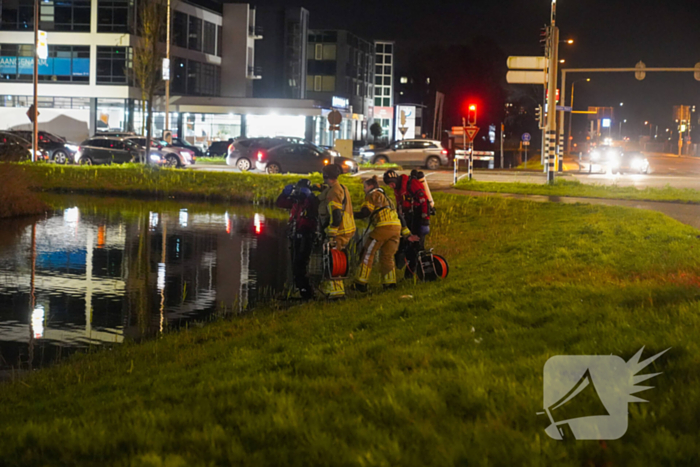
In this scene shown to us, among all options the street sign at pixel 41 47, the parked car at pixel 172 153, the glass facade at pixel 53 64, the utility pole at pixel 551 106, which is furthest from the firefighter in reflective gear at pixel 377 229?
the glass facade at pixel 53 64

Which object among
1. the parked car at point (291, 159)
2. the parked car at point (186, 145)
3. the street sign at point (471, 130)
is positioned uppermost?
the street sign at point (471, 130)

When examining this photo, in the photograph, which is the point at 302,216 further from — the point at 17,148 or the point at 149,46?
the point at 149,46

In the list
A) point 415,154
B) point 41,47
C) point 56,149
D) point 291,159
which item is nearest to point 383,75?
point 415,154

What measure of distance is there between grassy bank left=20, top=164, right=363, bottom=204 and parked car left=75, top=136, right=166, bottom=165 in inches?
354

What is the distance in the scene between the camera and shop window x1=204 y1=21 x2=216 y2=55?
230 feet

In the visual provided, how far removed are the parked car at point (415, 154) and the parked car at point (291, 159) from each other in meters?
10.5

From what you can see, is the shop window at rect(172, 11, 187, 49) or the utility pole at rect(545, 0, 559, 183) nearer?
the utility pole at rect(545, 0, 559, 183)

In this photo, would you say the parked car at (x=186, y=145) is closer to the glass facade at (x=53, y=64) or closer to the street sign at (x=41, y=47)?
the street sign at (x=41, y=47)

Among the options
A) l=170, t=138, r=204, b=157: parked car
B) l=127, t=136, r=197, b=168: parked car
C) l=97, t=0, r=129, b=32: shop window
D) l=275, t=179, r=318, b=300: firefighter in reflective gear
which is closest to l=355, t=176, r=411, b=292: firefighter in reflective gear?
l=275, t=179, r=318, b=300: firefighter in reflective gear

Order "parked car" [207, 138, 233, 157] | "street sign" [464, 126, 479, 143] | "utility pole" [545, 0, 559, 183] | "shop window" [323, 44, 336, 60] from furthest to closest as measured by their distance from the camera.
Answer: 1. "shop window" [323, 44, 336, 60]
2. "parked car" [207, 138, 233, 157]
3. "street sign" [464, 126, 479, 143]
4. "utility pole" [545, 0, 559, 183]

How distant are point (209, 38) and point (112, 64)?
11393 mm

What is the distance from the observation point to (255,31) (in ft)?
245

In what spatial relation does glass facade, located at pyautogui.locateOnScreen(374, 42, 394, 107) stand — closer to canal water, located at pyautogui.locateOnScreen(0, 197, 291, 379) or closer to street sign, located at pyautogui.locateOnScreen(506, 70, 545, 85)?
street sign, located at pyautogui.locateOnScreen(506, 70, 545, 85)

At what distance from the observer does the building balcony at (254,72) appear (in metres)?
73.6
